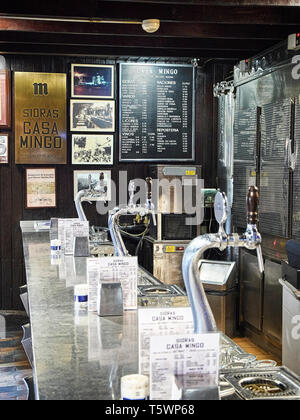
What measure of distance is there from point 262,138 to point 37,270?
→ 3.11 metres

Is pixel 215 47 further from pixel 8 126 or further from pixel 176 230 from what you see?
pixel 8 126

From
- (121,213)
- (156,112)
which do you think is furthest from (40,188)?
(121,213)

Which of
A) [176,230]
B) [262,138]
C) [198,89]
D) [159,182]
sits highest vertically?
[198,89]

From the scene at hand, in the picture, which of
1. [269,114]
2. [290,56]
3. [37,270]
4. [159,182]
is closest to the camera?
[37,270]

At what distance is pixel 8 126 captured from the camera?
723 centimetres

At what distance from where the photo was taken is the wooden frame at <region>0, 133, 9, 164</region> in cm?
725

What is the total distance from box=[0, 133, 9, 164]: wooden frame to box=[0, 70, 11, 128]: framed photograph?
0.12 m

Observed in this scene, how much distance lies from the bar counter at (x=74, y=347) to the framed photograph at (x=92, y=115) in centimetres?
403

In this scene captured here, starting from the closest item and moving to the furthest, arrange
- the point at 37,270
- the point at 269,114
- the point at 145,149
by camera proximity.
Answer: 1. the point at 37,270
2. the point at 269,114
3. the point at 145,149

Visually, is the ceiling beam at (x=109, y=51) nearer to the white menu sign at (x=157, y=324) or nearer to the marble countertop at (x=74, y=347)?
the marble countertop at (x=74, y=347)

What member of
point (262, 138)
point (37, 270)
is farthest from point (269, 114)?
point (37, 270)

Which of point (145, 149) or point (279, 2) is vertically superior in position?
point (279, 2)

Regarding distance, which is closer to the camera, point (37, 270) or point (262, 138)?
point (37, 270)

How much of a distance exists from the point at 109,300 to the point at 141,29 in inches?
144
